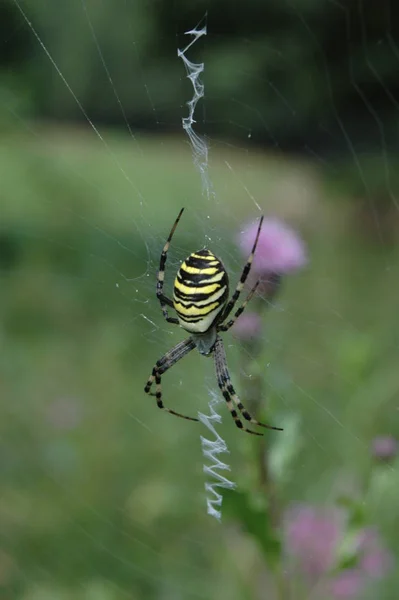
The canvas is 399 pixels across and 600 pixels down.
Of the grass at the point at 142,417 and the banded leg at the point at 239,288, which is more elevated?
the banded leg at the point at 239,288

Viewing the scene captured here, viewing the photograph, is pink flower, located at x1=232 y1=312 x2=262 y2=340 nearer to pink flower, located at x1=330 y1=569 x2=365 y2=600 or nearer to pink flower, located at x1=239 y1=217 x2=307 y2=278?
pink flower, located at x1=239 y1=217 x2=307 y2=278

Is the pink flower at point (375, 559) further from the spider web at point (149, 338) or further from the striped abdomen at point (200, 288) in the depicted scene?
the striped abdomen at point (200, 288)

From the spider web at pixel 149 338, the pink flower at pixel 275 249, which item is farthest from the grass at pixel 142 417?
the pink flower at pixel 275 249

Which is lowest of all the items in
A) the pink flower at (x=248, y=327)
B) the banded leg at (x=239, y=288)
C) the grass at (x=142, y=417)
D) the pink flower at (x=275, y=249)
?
the grass at (x=142, y=417)

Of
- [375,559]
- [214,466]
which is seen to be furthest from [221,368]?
[375,559]

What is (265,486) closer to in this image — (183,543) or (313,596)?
(313,596)

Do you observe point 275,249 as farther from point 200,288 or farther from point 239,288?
point 200,288
